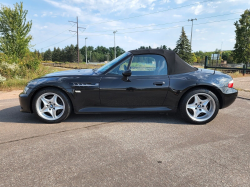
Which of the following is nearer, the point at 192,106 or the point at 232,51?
the point at 192,106

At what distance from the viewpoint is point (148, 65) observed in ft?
12.1

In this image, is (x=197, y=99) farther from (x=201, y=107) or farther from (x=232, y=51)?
(x=232, y=51)

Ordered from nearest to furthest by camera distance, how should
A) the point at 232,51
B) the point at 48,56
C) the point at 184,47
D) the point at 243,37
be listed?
the point at 243,37, the point at 232,51, the point at 184,47, the point at 48,56

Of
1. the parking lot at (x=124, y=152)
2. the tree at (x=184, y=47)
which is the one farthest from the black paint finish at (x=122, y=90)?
the tree at (x=184, y=47)

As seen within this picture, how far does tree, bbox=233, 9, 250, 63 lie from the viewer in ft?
124

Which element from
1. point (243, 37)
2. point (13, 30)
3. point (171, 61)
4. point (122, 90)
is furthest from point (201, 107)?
point (243, 37)

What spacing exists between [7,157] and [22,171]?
46 centimetres

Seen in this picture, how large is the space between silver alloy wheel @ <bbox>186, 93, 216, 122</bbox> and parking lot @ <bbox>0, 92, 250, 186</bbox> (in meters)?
0.21

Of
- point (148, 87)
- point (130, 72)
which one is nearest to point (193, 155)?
point (148, 87)

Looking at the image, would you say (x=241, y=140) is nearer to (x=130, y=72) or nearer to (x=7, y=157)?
(x=130, y=72)

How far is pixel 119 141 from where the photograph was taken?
2.86 metres

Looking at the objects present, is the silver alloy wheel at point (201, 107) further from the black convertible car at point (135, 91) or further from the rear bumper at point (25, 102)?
the rear bumper at point (25, 102)

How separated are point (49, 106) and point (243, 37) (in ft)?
145

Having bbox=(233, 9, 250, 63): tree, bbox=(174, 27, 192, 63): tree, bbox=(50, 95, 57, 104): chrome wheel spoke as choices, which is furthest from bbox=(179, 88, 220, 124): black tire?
bbox=(174, 27, 192, 63): tree
